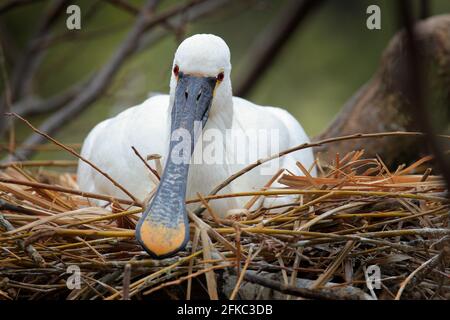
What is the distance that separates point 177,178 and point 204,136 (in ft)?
2.34

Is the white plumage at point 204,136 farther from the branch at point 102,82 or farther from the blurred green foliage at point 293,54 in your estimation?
the blurred green foliage at point 293,54

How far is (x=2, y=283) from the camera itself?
12.7 feet

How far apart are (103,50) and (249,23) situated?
6.98ft

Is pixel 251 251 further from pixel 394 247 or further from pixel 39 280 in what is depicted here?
pixel 39 280

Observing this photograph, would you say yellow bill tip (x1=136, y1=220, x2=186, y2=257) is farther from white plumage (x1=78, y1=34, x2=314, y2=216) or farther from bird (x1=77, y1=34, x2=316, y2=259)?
white plumage (x1=78, y1=34, x2=314, y2=216)

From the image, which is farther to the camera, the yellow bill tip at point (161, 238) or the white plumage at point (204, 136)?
the white plumage at point (204, 136)

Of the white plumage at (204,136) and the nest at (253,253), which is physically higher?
the white plumage at (204,136)

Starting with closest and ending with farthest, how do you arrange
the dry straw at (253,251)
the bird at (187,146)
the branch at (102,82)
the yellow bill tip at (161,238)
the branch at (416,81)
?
the branch at (416,81) < the yellow bill tip at (161,238) < the dry straw at (253,251) < the bird at (187,146) < the branch at (102,82)

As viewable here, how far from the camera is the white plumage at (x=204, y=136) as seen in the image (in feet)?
15.4

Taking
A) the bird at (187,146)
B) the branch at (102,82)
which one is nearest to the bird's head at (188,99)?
the bird at (187,146)

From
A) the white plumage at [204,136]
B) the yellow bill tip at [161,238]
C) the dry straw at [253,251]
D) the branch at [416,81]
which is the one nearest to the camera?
the branch at [416,81]

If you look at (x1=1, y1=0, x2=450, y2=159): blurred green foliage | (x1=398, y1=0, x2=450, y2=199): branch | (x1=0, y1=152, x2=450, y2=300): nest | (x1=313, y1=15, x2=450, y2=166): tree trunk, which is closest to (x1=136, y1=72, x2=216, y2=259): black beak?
(x1=0, y1=152, x2=450, y2=300): nest

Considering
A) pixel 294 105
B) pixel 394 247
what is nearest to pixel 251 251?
pixel 394 247

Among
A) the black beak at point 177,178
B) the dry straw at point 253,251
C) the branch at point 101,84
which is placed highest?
the branch at point 101,84
